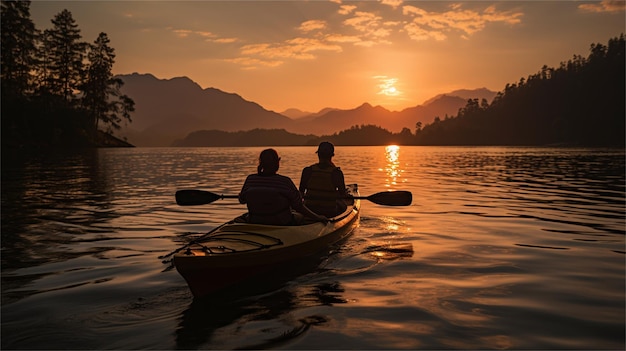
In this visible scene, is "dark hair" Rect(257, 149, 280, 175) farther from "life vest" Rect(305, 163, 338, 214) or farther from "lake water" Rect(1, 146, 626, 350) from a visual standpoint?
"life vest" Rect(305, 163, 338, 214)

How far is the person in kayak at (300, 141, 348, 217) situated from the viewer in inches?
400

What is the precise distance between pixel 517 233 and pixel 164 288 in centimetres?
845

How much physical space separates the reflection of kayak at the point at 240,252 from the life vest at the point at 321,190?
5.45 feet

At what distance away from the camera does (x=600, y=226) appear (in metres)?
11.9

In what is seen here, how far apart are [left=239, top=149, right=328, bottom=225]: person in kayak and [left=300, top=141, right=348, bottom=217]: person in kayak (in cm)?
238

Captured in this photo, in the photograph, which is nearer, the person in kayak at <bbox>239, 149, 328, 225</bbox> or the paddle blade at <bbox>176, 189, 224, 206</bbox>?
the person in kayak at <bbox>239, 149, 328, 225</bbox>

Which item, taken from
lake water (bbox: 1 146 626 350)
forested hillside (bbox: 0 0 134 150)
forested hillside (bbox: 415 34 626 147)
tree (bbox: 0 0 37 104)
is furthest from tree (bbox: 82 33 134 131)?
forested hillside (bbox: 415 34 626 147)

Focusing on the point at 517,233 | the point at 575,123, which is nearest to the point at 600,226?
the point at 517,233

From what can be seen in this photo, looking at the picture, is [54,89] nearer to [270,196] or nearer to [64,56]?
[64,56]

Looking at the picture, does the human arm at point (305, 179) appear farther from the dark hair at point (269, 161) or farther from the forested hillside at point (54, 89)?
the forested hillside at point (54, 89)

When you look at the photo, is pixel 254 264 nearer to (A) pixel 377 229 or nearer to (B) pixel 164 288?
(B) pixel 164 288

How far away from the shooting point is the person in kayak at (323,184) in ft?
33.3

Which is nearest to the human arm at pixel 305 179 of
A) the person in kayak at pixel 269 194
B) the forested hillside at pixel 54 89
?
the person in kayak at pixel 269 194

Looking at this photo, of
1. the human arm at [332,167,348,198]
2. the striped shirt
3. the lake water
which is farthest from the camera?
the human arm at [332,167,348,198]
